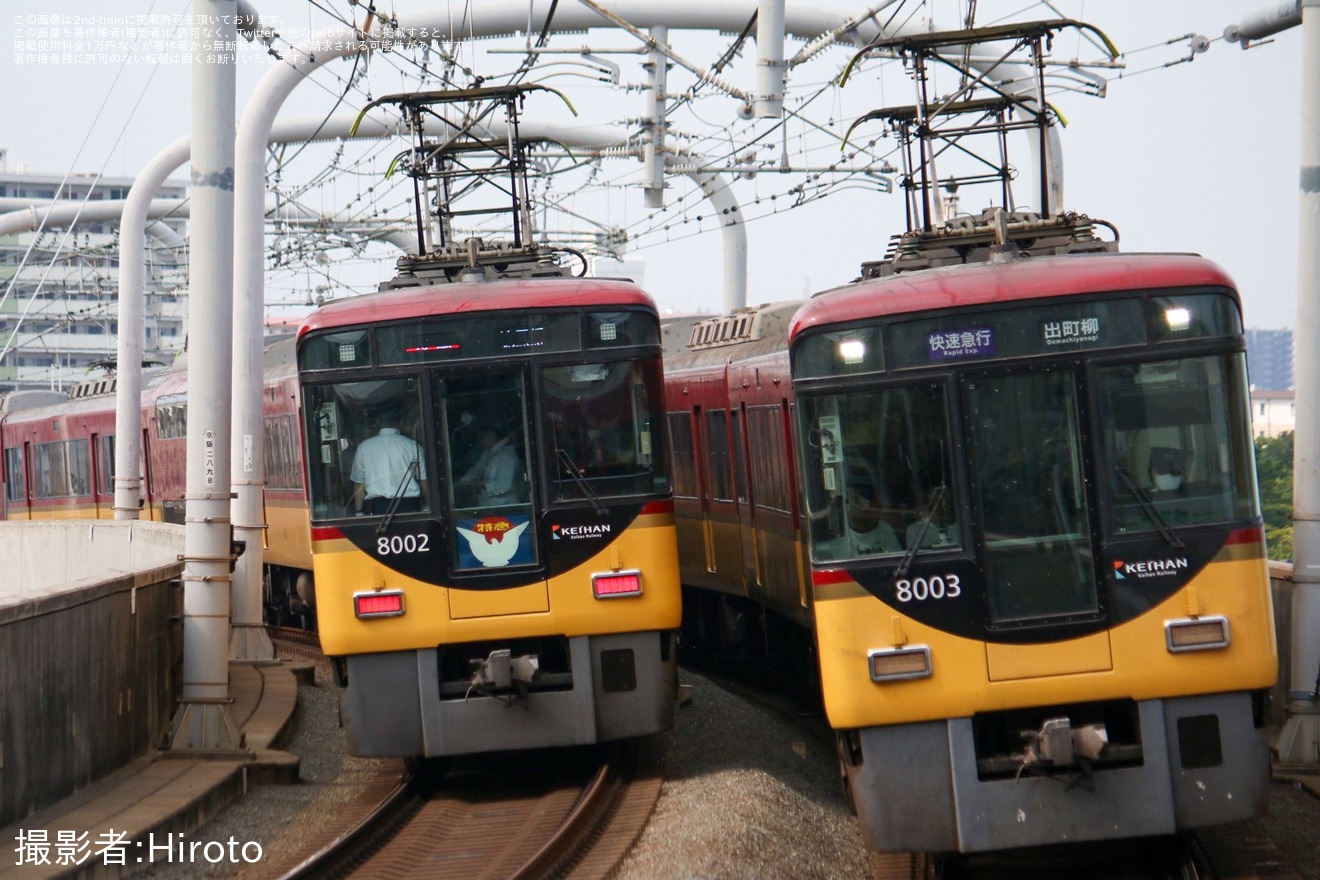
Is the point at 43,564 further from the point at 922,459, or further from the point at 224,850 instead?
the point at 922,459

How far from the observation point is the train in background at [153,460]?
19.3m

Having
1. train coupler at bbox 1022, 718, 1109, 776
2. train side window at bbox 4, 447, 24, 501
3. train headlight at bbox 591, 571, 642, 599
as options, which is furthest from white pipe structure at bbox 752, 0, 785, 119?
train side window at bbox 4, 447, 24, 501

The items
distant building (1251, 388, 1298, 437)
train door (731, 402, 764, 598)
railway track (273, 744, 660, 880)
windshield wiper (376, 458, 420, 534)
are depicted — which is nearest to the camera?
railway track (273, 744, 660, 880)

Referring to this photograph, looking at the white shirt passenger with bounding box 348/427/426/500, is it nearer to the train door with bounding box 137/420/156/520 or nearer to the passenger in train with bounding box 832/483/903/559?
the passenger in train with bounding box 832/483/903/559

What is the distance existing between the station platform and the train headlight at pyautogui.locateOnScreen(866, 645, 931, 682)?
4.02 m

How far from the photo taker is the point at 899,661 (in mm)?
7805

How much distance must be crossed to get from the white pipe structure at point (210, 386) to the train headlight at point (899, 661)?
5.84 m

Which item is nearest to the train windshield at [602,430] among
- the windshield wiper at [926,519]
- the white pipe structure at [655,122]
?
the windshield wiper at [926,519]

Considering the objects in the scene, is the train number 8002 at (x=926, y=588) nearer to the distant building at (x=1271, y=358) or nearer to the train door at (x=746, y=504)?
the train door at (x=746, y=504)

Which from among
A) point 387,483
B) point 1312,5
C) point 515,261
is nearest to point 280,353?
point 515,261

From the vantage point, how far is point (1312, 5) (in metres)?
11.3

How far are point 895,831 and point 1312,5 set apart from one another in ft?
21.5

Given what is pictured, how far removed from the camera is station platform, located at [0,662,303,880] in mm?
8750

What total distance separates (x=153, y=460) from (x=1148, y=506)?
2065cm
